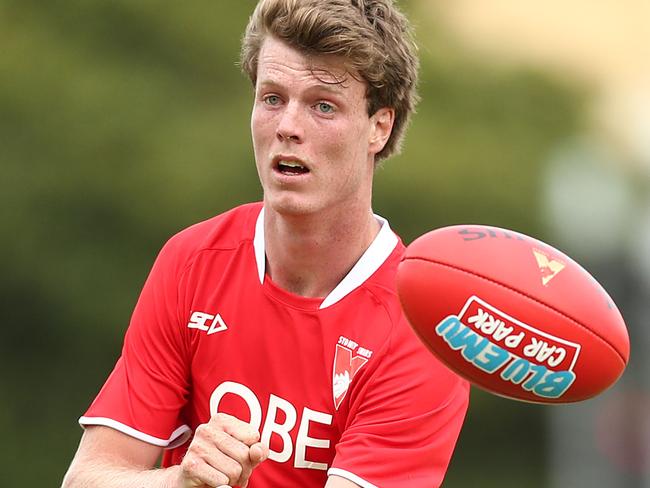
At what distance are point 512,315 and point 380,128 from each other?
1112 millimetres

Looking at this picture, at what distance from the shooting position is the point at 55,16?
50.0 ft

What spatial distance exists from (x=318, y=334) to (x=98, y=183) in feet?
34.6

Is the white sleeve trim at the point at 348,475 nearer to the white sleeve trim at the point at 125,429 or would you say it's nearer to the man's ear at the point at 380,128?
the white sleeve trim at the point at 125,429

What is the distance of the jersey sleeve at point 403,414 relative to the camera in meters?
4.63

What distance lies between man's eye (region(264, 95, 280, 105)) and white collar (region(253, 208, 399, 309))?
0.48m

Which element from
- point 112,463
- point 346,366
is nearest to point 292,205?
point 346,366

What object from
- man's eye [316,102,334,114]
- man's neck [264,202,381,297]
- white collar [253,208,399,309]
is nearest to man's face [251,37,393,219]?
man's eye [316,102,334,114]

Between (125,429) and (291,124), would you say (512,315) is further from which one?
(125,429)

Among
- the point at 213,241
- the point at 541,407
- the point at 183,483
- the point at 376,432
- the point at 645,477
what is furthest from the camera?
the point at 541,407

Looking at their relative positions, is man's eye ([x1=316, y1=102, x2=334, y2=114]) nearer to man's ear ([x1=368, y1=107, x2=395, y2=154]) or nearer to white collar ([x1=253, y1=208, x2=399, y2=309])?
man's ear ([x1=368, y1=107, x2=395, y2=154])

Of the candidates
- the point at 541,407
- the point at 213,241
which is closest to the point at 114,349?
the point at 541,407

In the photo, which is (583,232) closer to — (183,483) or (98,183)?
(98,183)

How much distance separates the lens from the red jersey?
469 cm

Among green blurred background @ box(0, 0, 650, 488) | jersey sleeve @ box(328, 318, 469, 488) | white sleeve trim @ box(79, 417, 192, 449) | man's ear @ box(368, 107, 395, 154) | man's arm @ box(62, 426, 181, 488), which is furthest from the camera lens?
green blurred background @ box(0, 0, 650, 488)
